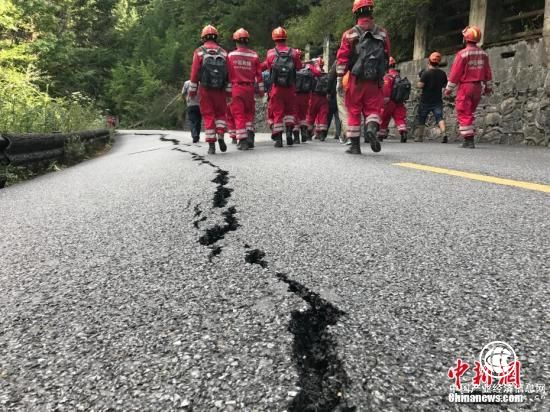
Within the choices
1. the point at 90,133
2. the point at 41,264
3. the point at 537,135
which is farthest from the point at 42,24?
the point at 41,264

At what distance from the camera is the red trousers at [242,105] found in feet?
22.1

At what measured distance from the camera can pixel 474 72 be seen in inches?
277

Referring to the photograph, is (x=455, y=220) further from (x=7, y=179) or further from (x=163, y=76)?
(x=163, y=76)

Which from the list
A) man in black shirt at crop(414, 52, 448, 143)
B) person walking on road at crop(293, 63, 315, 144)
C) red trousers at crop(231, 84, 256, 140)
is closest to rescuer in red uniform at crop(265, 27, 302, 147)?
red trousers at crop(231, 84, 256, 140)

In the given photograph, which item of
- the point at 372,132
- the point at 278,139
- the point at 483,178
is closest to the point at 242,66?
the point at 278,139

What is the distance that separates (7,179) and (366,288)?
174 inches

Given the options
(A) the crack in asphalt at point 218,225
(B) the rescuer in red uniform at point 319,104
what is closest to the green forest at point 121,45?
(B) the rescuer in red uniform at point 319,104

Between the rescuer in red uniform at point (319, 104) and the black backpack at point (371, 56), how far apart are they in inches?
170

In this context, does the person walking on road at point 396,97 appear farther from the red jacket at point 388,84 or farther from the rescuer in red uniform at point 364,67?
the rescuer in red uniform at point 364,67

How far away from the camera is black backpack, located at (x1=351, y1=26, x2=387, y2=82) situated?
5.16 m

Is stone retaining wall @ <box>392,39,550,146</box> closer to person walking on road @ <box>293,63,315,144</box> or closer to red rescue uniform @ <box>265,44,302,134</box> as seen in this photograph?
person walking on road @ <box>293,63,315,144</box>

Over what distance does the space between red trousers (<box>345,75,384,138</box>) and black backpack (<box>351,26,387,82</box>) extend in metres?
0.11

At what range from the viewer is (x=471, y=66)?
7039 mm

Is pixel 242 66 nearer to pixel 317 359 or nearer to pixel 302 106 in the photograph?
pixel 302 106
